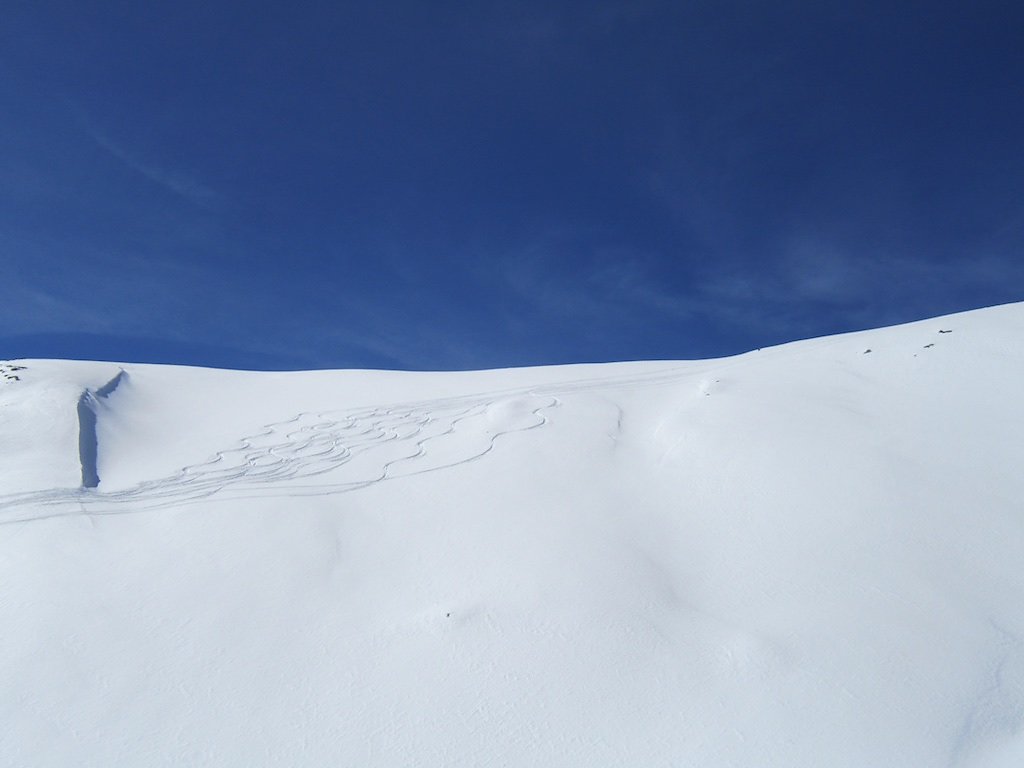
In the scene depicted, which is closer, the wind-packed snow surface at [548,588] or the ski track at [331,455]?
the wind-packed snow surface at [548,588]

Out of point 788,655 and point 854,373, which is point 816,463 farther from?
point 854,373

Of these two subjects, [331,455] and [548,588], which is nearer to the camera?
[548,588]

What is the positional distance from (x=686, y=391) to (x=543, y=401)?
5.51 ft

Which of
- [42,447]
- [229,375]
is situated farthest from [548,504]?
[229,375]

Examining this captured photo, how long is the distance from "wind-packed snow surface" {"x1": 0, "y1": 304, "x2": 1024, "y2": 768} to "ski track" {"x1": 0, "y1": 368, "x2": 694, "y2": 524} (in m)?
0.05

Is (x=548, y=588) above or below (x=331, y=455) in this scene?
below

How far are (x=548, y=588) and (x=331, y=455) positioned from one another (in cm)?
335

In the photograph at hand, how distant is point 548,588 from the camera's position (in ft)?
11.9

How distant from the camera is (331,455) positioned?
6281mm

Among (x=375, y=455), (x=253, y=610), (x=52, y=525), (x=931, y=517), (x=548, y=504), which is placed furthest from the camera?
(x=375, y=455)

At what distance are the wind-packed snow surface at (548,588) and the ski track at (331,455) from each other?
0.17 feet

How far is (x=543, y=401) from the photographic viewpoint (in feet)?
24.9

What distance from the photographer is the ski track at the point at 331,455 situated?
5066mm

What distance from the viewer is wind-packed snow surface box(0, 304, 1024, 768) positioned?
2.64m
